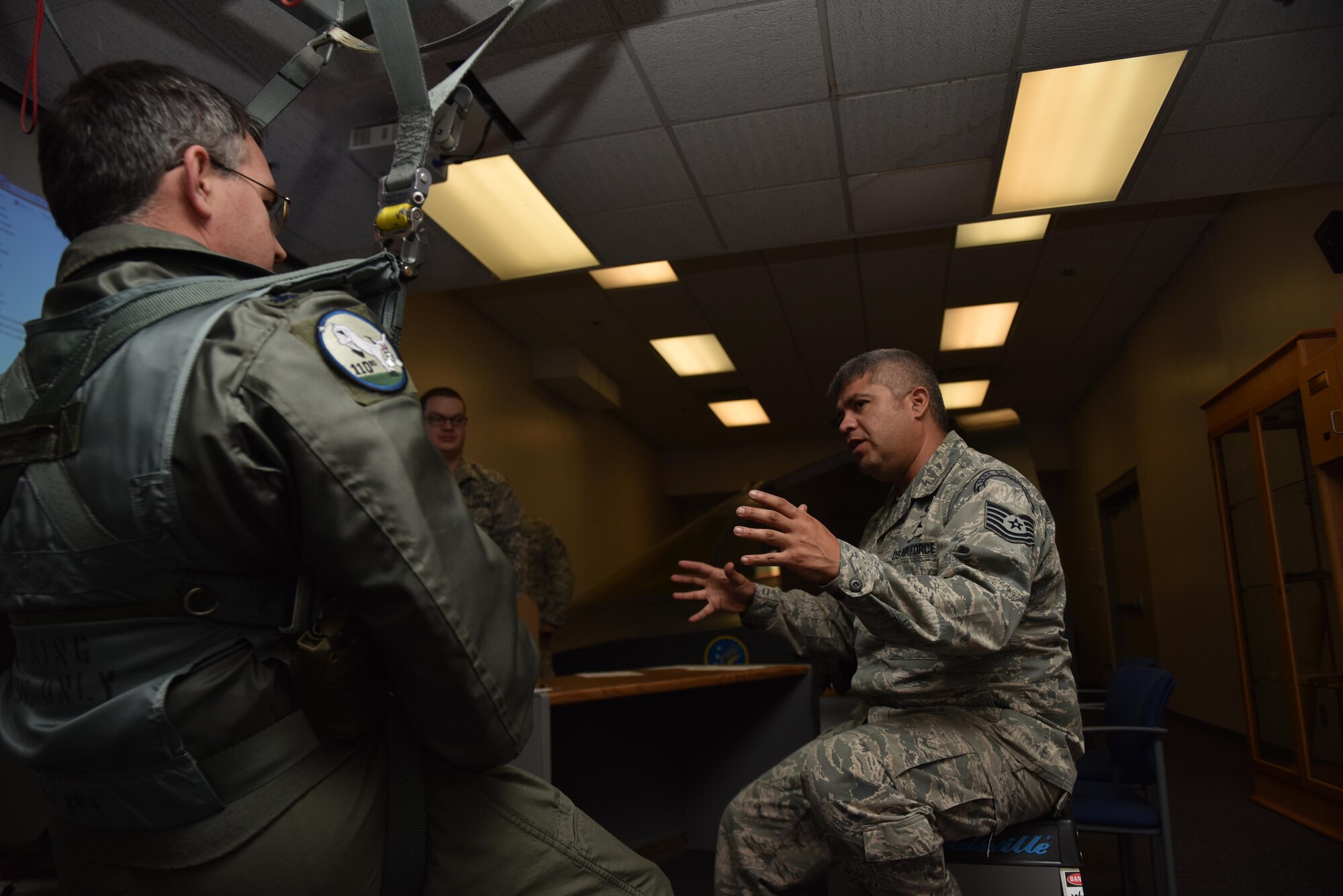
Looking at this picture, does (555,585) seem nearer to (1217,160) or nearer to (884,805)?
(884,805)

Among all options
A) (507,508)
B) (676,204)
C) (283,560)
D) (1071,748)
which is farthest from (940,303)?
(283,560)

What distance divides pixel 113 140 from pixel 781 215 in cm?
372

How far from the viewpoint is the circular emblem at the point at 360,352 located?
68cm

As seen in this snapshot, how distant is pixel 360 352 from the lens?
708mm

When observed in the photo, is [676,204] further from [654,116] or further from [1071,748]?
[1071,748]

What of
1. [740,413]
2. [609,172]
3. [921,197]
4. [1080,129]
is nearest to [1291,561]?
[1080,129]

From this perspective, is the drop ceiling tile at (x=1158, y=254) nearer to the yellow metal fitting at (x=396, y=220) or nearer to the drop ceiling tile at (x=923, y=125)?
the drop ceiling tile at (x=923, y=125)

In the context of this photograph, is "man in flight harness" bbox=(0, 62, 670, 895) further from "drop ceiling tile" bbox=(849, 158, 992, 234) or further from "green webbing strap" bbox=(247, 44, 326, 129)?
"drop ceiling tile" bbox=(849, 158, 992, 234)

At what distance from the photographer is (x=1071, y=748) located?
1.63m

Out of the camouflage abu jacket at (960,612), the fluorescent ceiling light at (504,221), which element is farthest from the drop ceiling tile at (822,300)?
the camouflage abu jacket at (960,612)

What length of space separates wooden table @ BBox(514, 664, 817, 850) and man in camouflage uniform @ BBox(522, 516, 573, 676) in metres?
0.97

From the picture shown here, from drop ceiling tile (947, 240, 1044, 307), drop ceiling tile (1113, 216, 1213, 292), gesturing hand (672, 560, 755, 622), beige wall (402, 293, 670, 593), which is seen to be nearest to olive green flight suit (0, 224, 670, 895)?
gesturing hand (672, 560, 755, 622)

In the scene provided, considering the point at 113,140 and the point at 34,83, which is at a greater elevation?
the point at 34,83

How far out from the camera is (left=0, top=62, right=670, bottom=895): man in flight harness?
642 millimetres
